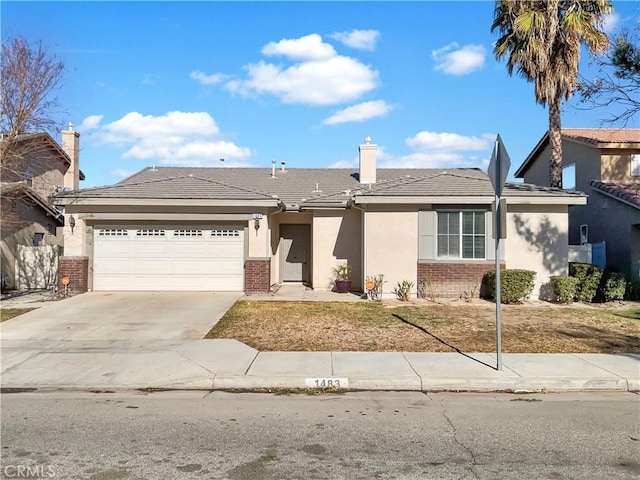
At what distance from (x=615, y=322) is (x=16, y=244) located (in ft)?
63.1

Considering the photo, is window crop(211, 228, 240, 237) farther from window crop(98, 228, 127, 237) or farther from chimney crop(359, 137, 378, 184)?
chimney crop(359, 137, 378, 184)

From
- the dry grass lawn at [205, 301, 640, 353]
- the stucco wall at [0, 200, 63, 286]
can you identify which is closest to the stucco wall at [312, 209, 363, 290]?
the dry grass lawn at [205, 301, 640, 353]

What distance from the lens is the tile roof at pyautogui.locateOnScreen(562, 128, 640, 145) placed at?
776 inches

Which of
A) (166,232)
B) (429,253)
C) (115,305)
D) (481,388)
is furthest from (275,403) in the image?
(166,232)

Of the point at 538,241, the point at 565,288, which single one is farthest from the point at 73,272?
the point at 565,288

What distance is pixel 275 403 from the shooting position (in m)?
6.05

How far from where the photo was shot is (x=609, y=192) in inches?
671

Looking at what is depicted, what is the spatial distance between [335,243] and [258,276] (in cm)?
334

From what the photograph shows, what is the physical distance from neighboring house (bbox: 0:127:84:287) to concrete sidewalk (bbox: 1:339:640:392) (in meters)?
8.19

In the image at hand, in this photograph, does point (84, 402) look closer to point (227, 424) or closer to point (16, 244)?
point (227, 424)

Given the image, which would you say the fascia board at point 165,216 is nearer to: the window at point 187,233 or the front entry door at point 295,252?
the window at point 187,233

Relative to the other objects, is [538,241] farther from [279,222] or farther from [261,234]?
[279,222]

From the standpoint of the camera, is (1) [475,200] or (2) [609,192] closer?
(1) [475,200]

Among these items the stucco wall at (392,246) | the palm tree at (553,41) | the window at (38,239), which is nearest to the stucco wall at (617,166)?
the palm tree at (553,41)
